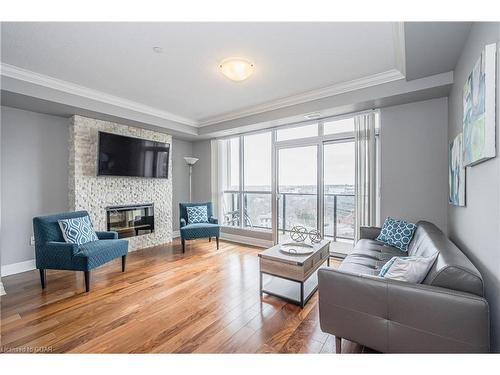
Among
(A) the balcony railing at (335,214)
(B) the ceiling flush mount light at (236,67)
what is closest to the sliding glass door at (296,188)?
(A) the balcony railing at (335,214)

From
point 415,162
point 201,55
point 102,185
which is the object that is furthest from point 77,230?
point 415,162

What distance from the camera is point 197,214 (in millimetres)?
4645

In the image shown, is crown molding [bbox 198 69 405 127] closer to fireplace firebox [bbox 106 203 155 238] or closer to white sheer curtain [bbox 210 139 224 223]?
white sheer curtain [bbox 210 139 224 223]

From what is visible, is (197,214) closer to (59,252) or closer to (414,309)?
(59,252)

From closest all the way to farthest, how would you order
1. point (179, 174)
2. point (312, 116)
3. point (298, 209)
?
1. point (312, 116)
2. point (298, 209)
3. point (179, 174)

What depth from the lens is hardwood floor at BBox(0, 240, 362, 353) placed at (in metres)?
1.76

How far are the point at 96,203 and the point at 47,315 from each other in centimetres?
206

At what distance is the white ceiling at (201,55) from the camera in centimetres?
202

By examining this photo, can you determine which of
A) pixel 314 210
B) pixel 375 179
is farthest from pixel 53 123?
pixel 375 179

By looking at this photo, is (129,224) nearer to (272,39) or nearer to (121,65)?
(121,65)

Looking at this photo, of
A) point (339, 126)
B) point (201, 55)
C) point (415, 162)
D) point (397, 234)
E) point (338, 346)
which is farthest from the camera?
point (339, 126)

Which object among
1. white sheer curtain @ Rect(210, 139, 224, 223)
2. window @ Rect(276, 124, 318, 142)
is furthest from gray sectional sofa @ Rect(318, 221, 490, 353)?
white sheer curtain @ Rect(210, 139, 224, 223)

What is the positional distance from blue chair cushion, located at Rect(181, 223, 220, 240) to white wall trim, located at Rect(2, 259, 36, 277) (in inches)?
86.3

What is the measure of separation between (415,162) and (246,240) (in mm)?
3319
